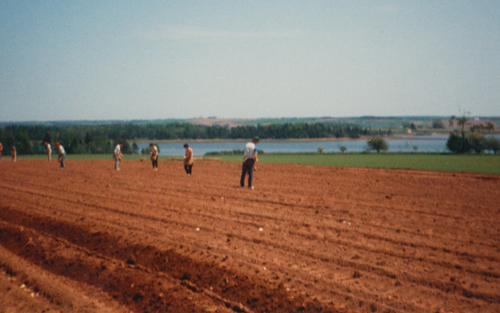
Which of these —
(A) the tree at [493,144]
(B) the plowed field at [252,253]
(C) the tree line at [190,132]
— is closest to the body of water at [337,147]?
(C) the tree line at [190,132]

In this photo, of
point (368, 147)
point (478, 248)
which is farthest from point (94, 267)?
point (368, 147)

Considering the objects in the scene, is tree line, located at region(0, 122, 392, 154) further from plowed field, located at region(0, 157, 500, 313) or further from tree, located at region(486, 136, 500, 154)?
plowed field, located at region(0, 157, 500, 313)

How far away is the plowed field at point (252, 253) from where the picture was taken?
7.10 meters

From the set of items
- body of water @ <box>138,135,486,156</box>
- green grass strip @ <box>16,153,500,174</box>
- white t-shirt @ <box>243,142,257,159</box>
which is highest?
white t-shirt @ <box>243,142,257,159</box>

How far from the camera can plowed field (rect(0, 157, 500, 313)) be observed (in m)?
7.10

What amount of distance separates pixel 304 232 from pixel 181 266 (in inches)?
131

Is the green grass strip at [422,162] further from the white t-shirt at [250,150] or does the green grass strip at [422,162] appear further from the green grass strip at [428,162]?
the white t-shirt at [250,150]

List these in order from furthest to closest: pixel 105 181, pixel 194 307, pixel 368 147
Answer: pixel 368 147, pixel 105 181, pixel 194 307

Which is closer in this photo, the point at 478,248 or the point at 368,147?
the point at 478,248

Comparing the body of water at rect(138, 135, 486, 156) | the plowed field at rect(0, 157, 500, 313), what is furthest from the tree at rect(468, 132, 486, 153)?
the plowed field at rect(0, 157, 500, 313)

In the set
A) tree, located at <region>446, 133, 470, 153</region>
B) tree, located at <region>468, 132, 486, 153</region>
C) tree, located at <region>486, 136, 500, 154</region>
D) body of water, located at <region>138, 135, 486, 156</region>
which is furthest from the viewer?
body of water, located at <region>138, 135, 486, 156</region>

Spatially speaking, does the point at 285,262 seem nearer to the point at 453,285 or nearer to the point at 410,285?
the point at 410,285

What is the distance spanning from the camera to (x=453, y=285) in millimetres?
7238

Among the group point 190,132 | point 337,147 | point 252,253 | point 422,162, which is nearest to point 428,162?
point 422,162
